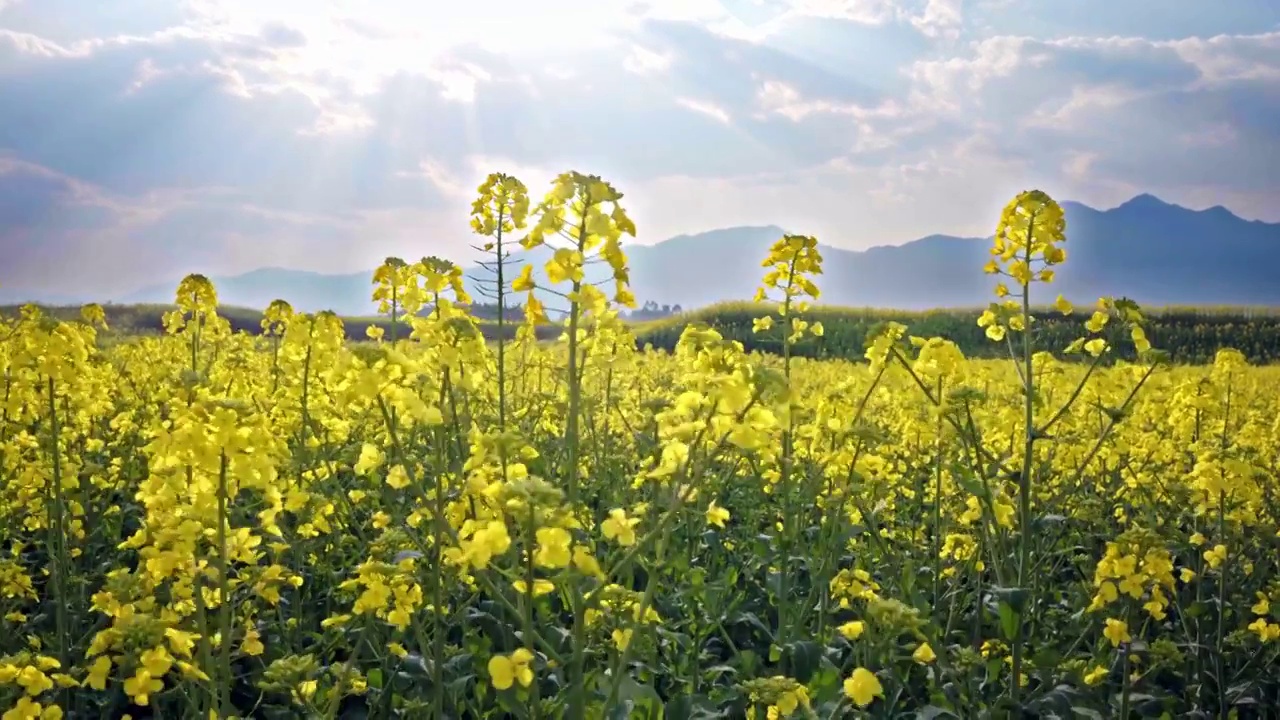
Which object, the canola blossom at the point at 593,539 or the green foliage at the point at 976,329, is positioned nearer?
the canola blossom at the point at 593,539

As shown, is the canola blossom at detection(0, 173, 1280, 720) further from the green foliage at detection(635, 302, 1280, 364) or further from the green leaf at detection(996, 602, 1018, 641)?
the green foliage at detection(635, 302, 1280, 364)

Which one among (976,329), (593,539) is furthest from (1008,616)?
(976,329)

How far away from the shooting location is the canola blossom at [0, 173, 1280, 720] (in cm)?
270

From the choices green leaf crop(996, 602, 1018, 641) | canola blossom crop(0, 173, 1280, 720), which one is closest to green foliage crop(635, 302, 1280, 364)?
canola blossom crop(0, 173, 1280, 720)

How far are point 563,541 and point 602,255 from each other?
1.08m

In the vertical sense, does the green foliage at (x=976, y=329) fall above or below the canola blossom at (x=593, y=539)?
above

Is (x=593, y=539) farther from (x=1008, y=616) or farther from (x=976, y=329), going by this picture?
(x=976, y=329)

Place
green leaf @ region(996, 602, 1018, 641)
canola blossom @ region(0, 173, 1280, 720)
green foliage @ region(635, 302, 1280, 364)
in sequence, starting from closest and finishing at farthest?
canola blossom @ region(0, 173, 1280, 720) → green leaf @ region(996, 602, 1018, 641) → green foliage @ region(635, 302, 1280, 364)

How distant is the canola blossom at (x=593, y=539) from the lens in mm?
2701

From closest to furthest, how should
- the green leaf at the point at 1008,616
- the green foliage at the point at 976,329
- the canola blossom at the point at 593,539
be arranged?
1. the canola blossom at the point at 593,539
2. the green leaf at the point at 1008,616
3. the green foliage at the point at 976,329

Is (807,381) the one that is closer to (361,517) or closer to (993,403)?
(993,403)

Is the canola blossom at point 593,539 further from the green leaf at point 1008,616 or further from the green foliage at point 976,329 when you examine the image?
the green foliage at point 976,329

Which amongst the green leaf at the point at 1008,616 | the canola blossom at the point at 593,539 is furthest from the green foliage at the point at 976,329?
the green leaf at the point at 1008,616

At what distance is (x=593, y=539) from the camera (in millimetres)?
5238
